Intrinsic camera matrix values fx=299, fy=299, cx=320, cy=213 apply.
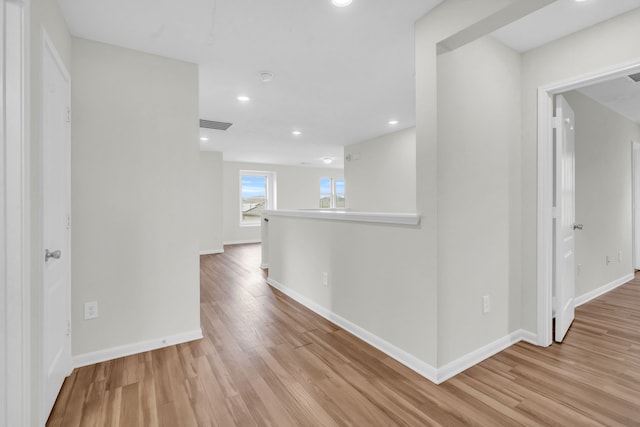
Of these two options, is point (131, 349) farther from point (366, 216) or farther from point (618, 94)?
point (618, 94)

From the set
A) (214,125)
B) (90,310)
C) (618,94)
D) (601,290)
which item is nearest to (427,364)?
(90,310)

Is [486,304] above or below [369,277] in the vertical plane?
below

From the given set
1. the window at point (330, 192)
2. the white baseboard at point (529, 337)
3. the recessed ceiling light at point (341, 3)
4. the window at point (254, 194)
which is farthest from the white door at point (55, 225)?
the window at point (330, 192)

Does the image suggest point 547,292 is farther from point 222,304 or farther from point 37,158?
point 37,158

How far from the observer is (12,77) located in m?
1.18

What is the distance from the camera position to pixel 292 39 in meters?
2.22

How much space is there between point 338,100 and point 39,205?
3.00 meters

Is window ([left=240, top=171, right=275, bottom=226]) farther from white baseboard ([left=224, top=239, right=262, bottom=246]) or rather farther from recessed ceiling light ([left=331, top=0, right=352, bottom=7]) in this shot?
recessed ceiling light ([left=331, top=0, right=352, bottom=7])

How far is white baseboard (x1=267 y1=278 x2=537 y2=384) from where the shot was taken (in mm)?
1957

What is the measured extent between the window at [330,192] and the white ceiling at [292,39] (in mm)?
6316

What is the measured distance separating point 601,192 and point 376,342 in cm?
339

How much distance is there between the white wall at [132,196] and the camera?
2.17 m

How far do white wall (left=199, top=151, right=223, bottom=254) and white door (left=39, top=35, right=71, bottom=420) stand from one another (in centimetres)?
521

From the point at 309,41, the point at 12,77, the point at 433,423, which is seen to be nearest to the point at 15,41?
the point at 12,77
